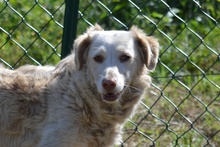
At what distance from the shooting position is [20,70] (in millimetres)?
5547

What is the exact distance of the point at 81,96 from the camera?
533cm

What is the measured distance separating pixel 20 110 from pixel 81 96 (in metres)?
0.39

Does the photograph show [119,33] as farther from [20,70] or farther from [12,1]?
[12,1]

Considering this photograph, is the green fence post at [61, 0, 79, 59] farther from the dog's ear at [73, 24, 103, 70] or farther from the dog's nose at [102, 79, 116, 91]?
the dog's nose at [102, 79, 116, 91]

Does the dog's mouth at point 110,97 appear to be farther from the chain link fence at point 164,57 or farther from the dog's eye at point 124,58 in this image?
the chain link fence at point 164,57

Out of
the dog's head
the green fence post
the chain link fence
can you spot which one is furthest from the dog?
the chain link fence

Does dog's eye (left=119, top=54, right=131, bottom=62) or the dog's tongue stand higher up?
dog's eye (left=119, top=54, right=131, bottom=62)

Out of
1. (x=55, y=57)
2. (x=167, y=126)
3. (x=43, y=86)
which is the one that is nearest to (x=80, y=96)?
(x=43, y=86)

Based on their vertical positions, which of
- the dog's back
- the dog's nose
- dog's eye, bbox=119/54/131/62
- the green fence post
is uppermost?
dog's eye, bbox=119/54/131/62

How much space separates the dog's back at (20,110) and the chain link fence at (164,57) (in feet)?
2.74

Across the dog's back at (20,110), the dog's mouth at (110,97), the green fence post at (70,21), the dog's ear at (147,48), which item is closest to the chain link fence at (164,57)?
the green fence post at (70,21)

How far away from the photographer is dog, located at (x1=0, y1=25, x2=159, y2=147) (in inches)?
206

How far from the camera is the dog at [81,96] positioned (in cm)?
523

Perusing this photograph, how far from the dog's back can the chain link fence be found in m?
0.83
